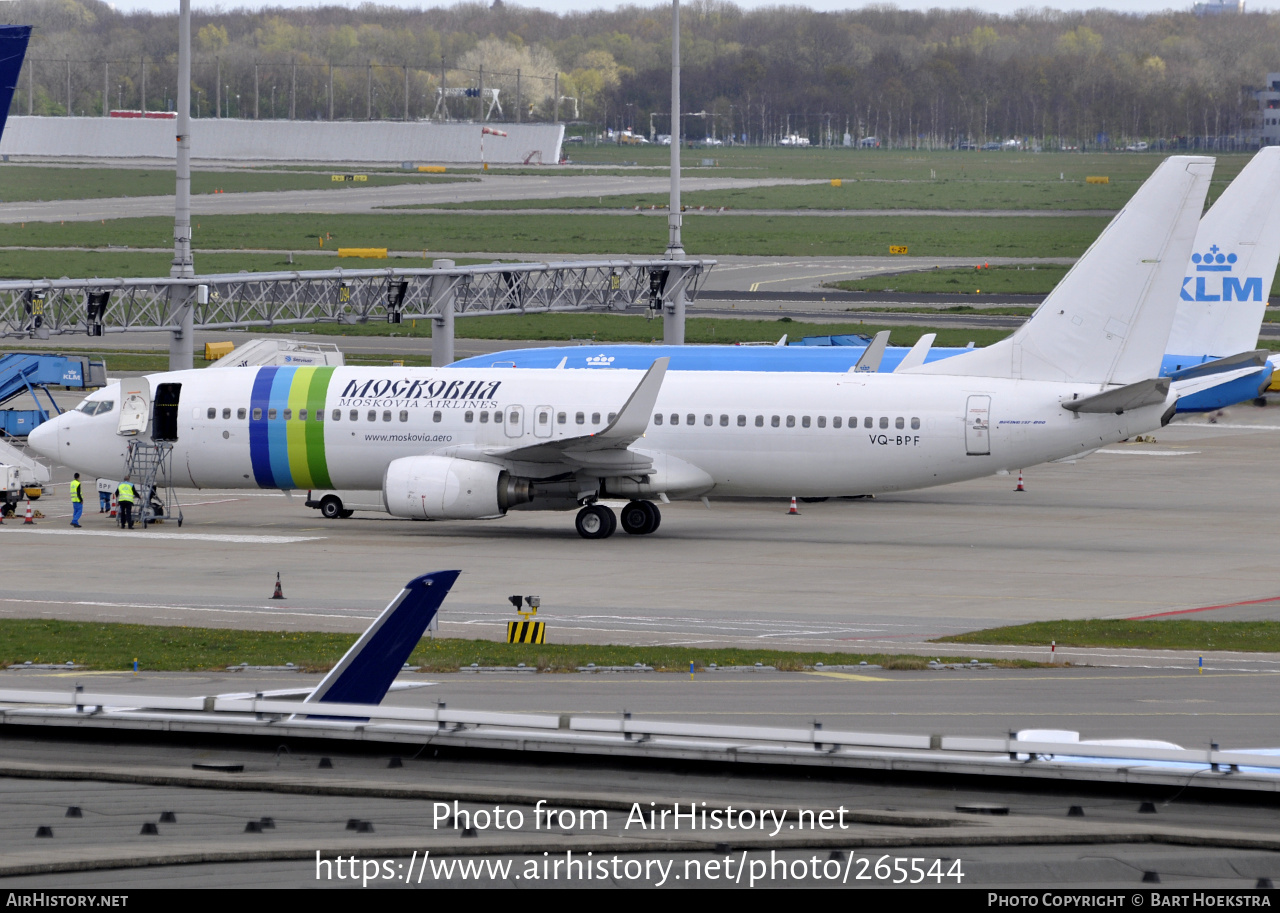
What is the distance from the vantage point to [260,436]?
4619cm

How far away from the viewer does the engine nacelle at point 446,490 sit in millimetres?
43719

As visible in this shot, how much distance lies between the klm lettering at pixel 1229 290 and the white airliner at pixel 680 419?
12.8 metres

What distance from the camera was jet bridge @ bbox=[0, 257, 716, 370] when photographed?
57.3m

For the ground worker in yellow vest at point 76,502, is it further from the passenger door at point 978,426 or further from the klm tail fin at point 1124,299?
the klm tail fin at point 1124,299

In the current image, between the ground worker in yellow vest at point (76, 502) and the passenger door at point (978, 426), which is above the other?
the passenger door at point (978, 426)

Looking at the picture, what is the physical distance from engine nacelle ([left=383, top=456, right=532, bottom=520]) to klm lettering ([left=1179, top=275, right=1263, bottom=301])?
83.7ft

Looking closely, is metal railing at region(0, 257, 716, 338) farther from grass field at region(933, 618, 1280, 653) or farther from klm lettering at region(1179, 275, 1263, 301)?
grass field at region(933, 618, 1280, 653)

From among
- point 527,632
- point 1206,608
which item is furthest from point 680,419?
point 527,632

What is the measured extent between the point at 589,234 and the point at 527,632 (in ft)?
429

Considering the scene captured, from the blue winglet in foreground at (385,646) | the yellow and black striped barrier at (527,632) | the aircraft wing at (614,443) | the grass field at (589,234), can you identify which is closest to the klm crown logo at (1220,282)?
the aircraft wing at (614,443)

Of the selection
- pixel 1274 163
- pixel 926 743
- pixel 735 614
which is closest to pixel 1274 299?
pixel 1274 163

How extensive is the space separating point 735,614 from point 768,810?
20.0m

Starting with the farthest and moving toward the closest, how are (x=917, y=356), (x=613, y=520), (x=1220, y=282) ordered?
(x=1220, y=282)
(x=917, y=356)
(x=613, y=520)

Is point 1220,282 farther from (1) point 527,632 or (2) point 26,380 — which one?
(2) point 26,380
